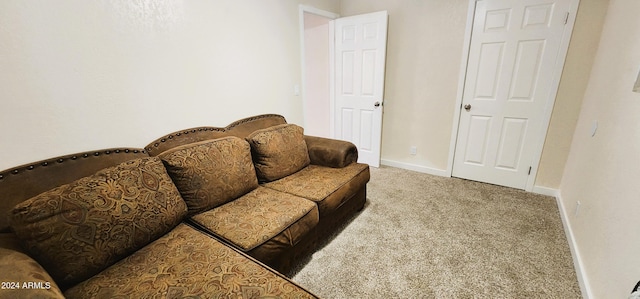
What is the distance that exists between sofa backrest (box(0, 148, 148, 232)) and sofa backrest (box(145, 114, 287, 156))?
213 millimetres

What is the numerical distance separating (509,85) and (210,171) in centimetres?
292

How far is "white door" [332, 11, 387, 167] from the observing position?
122 inches

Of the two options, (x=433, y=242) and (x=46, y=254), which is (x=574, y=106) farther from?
(x=46, y=254)

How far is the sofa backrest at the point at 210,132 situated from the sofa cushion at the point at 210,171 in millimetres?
220

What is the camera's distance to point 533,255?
181cm

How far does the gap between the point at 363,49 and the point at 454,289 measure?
8.77ft

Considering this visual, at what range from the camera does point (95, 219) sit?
1.13m

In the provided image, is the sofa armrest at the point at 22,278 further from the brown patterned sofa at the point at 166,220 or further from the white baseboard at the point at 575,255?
the white baseboard at the point at 575,255

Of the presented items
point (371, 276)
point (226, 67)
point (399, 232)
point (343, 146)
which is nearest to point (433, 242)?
point (399, 232)

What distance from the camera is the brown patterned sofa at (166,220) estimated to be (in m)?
1.02

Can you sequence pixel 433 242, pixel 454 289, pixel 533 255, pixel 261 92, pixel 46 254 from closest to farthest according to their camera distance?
pixel 46 254
pixel 454 289
pixel 533 255
pixel 433 242
pixel 261 92

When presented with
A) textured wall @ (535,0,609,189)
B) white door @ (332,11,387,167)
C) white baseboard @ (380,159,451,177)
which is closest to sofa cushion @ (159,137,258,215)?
white door @ (332,11,387,167)

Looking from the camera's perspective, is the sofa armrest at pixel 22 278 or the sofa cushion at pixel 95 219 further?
the sofa cushion at pixel 95 219

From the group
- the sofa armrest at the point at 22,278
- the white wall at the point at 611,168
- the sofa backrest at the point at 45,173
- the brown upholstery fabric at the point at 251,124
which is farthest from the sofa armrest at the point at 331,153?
the sofa armrest at the point at 22,278
